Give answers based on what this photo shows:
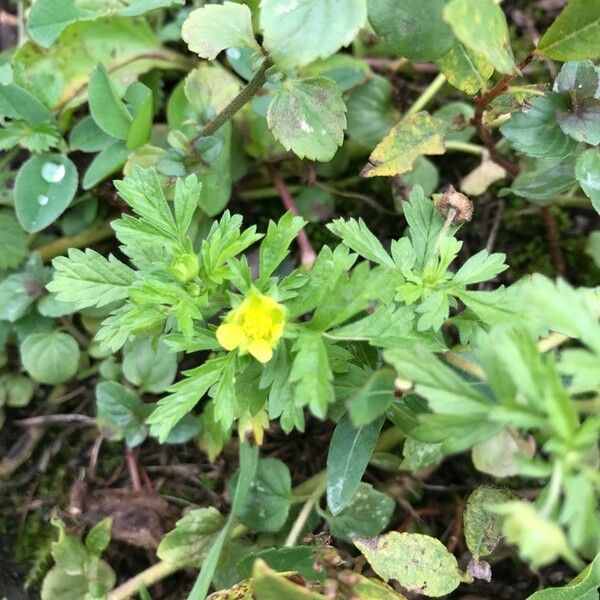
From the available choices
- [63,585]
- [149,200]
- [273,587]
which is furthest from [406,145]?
[63,585]

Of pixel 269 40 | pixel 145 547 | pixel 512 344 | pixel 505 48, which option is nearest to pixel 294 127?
pixel 269 40

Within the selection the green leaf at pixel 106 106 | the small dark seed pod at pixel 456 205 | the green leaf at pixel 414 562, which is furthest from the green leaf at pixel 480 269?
the green leaf at pixel 106 106

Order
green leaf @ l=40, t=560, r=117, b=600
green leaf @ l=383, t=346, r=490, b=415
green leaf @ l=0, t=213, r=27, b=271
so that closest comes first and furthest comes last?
green leaf @ l=383, t=346, r=490, b=415
green leaf @ l=40, t=560, r=117, b=600
green leaf @ l=0, t=213, r=27, b=271

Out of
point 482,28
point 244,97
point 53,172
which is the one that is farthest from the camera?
point 53,172

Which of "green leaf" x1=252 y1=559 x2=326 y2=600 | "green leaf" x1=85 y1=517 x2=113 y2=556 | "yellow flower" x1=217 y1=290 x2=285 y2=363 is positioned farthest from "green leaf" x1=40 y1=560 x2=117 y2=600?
"yellow flower" x1=217 y1=290 x2=285 y2=363

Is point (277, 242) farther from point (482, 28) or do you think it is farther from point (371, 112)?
point (371, 112)

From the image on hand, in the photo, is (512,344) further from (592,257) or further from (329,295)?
(592,257)

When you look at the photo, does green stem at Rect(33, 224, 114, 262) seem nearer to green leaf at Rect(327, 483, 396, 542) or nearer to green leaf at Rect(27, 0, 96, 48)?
green leaf at Rect(27, 0, 96, 48)
